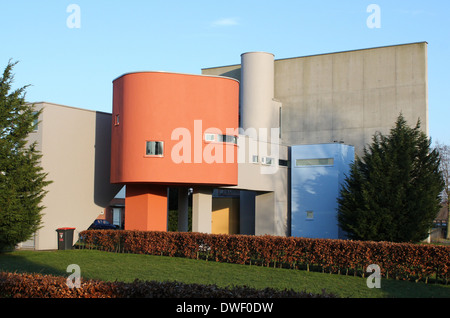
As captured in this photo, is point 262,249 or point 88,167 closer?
point 262,249

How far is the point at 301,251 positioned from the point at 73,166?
45.2ft

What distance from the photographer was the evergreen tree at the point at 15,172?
22031mm

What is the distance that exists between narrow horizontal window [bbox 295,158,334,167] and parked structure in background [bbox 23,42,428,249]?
0.29 ft

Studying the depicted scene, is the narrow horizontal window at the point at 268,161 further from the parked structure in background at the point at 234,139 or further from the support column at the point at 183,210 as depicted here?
the support column at the point at 183,210

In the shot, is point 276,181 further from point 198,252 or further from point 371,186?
point 198,252

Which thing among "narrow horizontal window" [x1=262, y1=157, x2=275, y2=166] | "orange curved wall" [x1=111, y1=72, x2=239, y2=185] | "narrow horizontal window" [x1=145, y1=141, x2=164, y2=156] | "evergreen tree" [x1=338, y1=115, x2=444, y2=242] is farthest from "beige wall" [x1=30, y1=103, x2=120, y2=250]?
"evergreen tree" [x1=338, y1=115, x2=444, y2=242]

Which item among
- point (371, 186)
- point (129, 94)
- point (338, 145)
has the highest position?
point (129, 94)

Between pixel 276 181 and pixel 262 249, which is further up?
pixel 276 181

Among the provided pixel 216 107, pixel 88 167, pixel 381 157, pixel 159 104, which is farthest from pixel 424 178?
pixel 88 167

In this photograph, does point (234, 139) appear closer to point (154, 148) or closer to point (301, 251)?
point (154, 148)

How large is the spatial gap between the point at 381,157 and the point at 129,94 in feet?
45.1

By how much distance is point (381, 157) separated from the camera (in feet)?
94.5

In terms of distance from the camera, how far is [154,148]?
86.9ft
